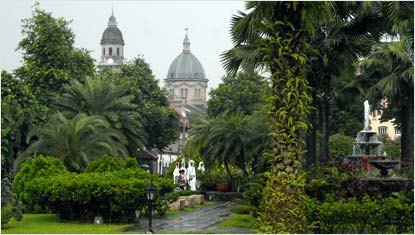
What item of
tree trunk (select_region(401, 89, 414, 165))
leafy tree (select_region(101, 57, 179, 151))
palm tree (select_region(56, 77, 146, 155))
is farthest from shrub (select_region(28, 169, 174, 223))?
leafy tree (select_region(101, 57, 179, 151))

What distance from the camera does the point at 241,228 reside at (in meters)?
18.7

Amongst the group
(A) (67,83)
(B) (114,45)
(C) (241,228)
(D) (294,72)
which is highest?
(B) (114,45)

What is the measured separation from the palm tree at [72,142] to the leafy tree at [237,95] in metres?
32.7

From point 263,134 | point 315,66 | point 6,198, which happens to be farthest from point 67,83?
point 6,198

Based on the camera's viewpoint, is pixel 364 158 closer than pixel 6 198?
No

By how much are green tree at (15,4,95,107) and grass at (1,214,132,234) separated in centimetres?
2202

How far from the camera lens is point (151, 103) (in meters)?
55.7

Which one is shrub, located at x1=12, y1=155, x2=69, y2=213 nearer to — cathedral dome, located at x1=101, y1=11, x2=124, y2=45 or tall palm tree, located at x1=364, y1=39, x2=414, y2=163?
tall palm tree, located at x1=364, y1=39, x2=414, y2=163

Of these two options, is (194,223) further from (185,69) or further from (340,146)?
(185,69)

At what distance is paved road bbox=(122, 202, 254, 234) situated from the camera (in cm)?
1839

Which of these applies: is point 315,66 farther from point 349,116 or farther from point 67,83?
point 349,116

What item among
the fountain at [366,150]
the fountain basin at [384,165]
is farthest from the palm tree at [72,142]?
the fountain basin at [384,165]

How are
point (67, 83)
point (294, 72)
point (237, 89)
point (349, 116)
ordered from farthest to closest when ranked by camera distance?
point (237, 89)
point (349, 116)
point (67, 83)
point (294, 72)

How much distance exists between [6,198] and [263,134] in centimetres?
1475
